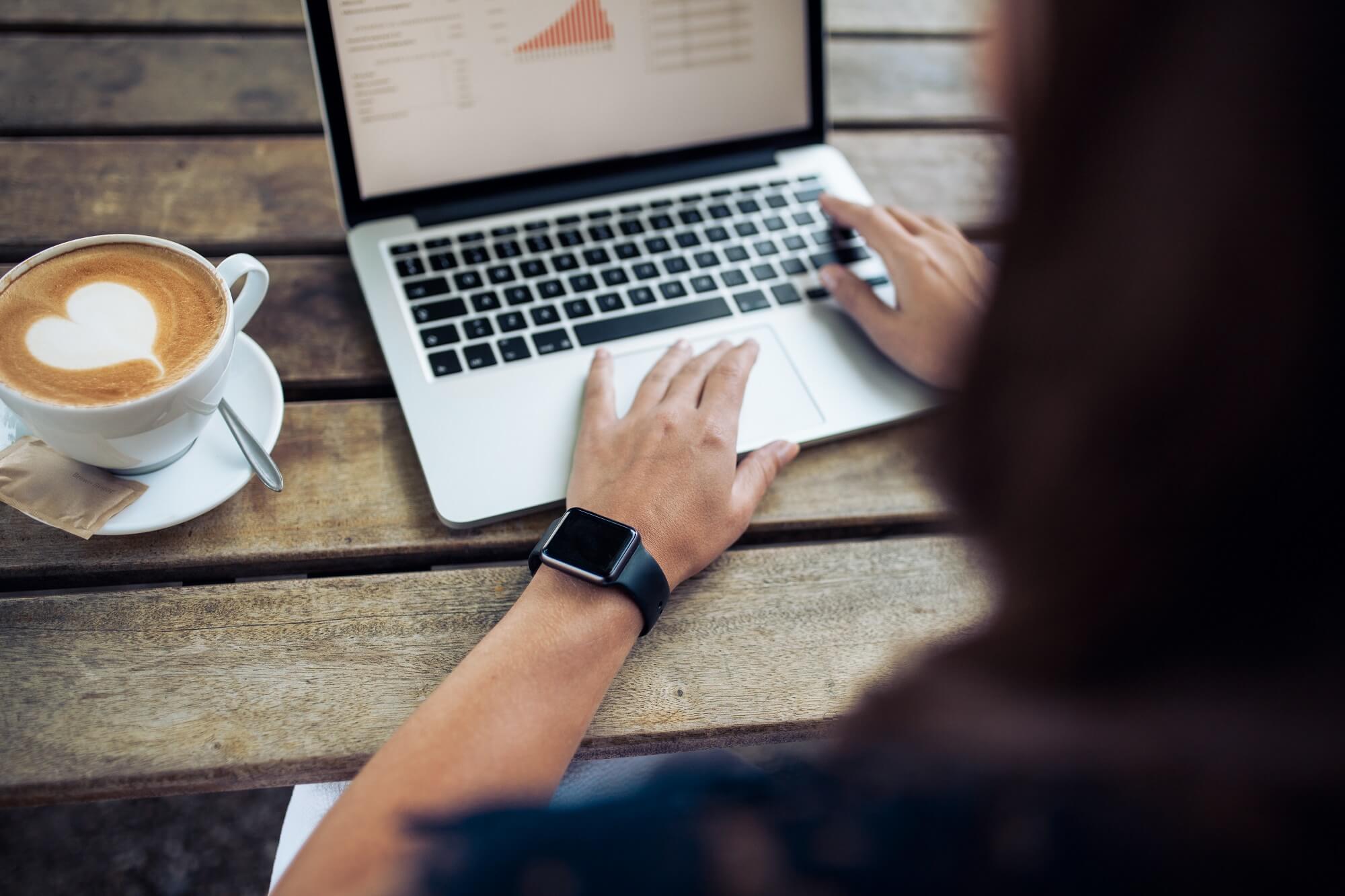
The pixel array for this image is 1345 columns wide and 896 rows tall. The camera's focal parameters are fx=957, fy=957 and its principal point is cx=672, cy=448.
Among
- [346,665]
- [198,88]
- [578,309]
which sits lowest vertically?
[346,665]

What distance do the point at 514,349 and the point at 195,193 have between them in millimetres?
378

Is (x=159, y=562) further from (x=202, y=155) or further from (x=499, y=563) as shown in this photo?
(x=202, y=155)

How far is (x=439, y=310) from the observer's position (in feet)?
2.58

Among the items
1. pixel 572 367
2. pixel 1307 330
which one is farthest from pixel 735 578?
pixel 1307 330

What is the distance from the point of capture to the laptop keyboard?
0.78m

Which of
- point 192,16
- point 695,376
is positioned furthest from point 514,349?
point 192,16

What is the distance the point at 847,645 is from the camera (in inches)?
25.6

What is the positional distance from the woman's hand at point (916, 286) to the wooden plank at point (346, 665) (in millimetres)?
188

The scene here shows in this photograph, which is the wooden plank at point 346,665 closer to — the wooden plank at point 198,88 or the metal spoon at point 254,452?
the metal spoon at point 254,452

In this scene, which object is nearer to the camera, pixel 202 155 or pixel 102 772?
pixel 102 772

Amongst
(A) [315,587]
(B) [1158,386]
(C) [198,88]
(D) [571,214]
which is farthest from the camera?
(C) [198,88]

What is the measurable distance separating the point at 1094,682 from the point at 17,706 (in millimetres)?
603

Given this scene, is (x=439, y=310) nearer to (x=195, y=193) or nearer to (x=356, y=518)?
(x=356, y=518)

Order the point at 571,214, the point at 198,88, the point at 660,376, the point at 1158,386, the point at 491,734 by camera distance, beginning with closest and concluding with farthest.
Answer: the point at 1158,386, the point at 491,734, the point at 660,376, the point at 571,214, the point at 198,88
